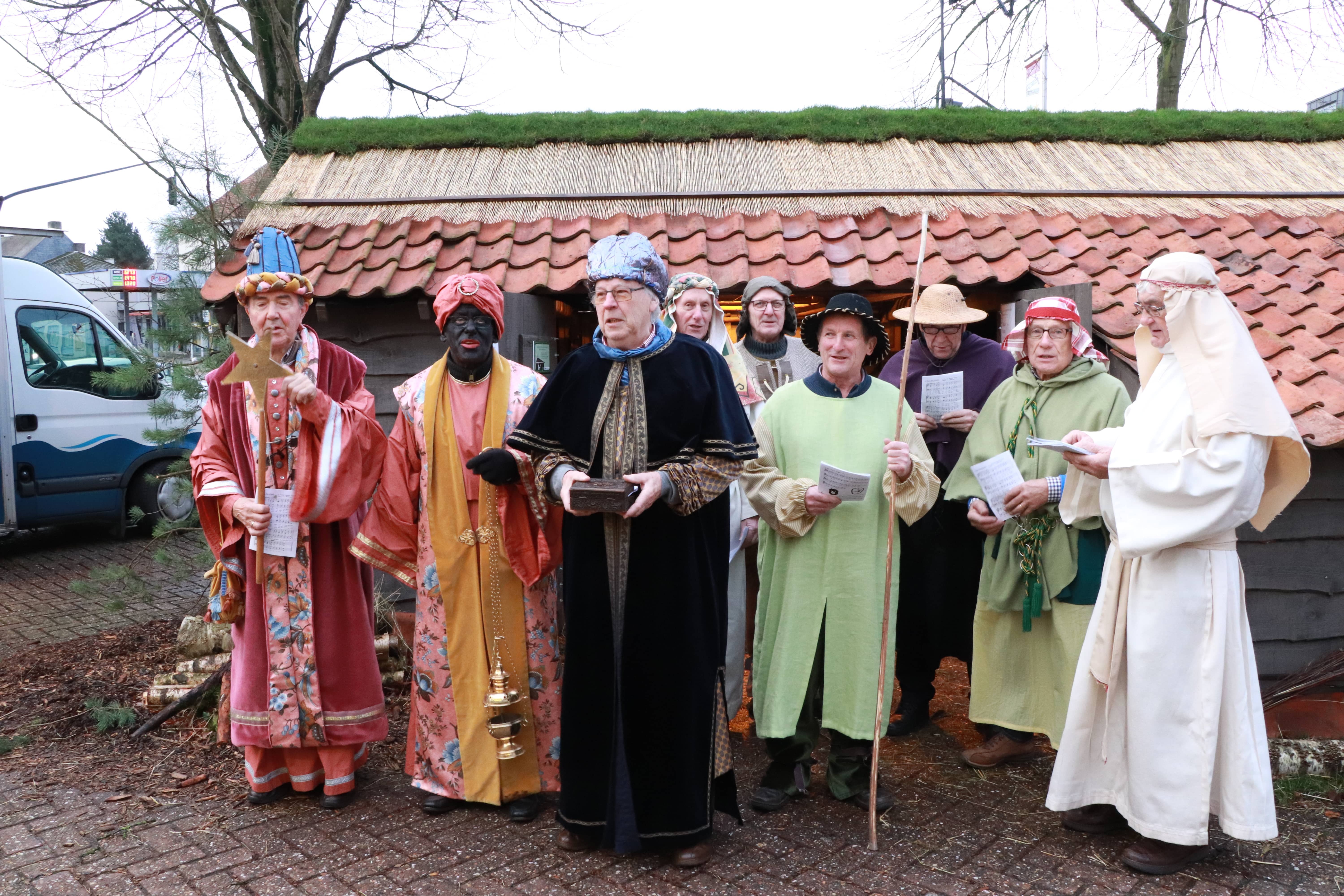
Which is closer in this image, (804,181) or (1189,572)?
(1189,572)

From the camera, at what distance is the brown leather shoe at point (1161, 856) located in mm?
2945

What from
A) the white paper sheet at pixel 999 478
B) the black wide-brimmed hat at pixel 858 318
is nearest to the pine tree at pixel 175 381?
the black wide-brimmed hat at pixel 858 318

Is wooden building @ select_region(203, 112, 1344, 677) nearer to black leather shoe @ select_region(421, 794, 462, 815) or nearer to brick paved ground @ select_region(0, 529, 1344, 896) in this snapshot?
brick paved ground @ select_region(0, 529, 1344, 896)

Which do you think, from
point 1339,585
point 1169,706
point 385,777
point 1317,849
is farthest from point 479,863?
point 1339,585

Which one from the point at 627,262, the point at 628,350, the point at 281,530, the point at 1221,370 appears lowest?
the point at 281,530

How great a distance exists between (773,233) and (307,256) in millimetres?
2573

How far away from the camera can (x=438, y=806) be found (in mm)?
3385

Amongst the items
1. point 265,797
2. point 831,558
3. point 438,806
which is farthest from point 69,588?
point 831,558

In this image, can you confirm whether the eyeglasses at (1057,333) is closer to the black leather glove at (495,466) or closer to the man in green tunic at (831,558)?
the man in green tunic at (831,558)

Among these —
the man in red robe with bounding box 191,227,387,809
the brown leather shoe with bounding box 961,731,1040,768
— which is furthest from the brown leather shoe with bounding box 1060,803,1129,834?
the man in red robe with bounding box 191,227,387,809

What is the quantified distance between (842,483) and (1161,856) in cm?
154

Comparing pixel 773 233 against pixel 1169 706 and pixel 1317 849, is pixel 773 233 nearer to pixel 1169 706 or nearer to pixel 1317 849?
pixel 1169 706

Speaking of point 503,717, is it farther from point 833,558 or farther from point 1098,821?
point 1098,821

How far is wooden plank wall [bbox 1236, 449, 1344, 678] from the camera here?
4.54 metres
